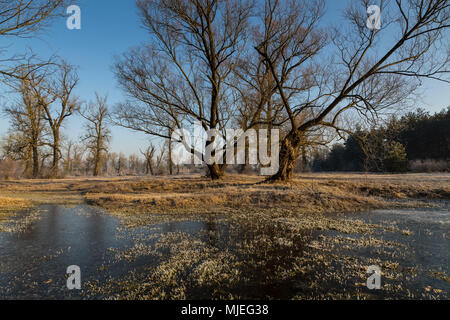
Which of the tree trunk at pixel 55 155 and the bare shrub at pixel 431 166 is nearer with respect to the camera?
the tree trunk at pixel 55 155

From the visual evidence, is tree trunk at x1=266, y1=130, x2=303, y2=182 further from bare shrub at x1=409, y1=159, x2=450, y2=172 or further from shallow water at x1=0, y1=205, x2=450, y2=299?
bare shrub at x1=409, y1=159, x2=450, y2=172

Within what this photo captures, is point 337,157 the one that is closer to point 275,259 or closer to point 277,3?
point 277,3

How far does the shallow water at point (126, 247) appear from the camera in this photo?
3.79m

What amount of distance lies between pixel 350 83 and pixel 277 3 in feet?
22.9

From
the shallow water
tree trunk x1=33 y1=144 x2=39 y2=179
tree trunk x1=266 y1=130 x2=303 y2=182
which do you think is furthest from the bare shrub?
tree trunk x1=33 y1=144 x2=39 y2=179

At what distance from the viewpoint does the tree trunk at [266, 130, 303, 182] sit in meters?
16.0

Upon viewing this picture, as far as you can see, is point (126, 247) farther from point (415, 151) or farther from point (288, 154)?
point (415, 151)

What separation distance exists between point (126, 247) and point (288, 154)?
41.4 ft

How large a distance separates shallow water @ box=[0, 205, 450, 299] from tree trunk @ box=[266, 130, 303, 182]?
7211mm

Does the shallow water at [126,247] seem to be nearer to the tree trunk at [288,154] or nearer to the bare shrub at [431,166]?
the tree trunk at [288,154]

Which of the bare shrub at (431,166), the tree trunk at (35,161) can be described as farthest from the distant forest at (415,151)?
the tree trunk at (35,161)

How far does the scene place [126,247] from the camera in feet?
18.5

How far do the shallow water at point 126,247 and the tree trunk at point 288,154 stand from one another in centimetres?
721
